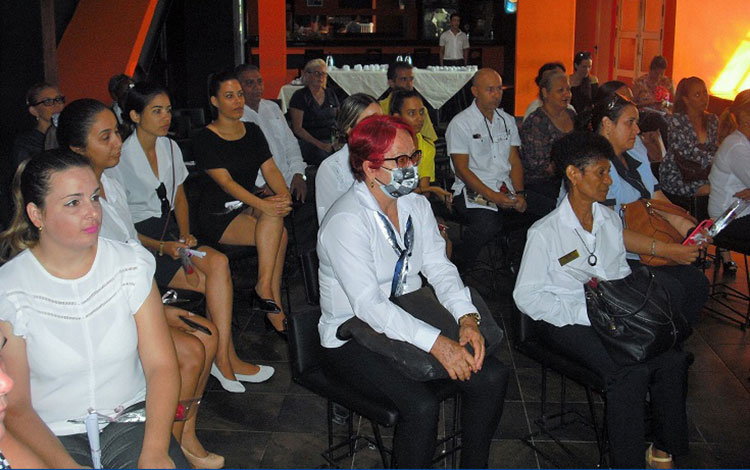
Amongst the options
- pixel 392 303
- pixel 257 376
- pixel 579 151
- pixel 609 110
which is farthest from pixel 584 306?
pixel 257 376

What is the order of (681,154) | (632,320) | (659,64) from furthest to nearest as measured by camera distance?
(659,64)
(681,154)
(632,320)

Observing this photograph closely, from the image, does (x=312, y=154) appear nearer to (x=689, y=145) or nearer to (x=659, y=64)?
(x=689, y=145)

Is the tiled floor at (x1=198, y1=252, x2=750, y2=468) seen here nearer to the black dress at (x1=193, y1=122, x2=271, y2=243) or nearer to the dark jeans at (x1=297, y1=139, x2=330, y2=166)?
the black dress at (x1=193, y1=122, x2=271, y2=243)

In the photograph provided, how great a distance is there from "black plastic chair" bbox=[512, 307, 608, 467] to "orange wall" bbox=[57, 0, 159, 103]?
700 centimetres

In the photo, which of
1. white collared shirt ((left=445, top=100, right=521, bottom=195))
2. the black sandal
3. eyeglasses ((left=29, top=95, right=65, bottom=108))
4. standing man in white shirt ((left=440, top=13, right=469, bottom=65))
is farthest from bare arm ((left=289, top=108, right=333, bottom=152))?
standing man in white shirt ((left=440, top=13, right=469, bottom=65))

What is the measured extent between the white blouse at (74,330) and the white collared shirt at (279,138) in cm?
336

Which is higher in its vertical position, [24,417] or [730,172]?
[730,172]

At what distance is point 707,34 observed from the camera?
1164cm

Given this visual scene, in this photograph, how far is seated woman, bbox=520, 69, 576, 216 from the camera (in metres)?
5.32

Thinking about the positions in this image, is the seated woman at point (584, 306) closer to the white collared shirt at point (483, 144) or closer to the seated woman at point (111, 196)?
the seated woman at point (111, 196)

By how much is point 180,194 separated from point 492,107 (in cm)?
212

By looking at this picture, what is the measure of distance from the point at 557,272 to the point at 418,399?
2.75 feet

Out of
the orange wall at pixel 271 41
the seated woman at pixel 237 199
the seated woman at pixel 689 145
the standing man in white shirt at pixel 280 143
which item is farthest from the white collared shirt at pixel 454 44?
the seated woman at pixel 237 199

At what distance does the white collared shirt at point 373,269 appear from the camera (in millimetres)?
2760
